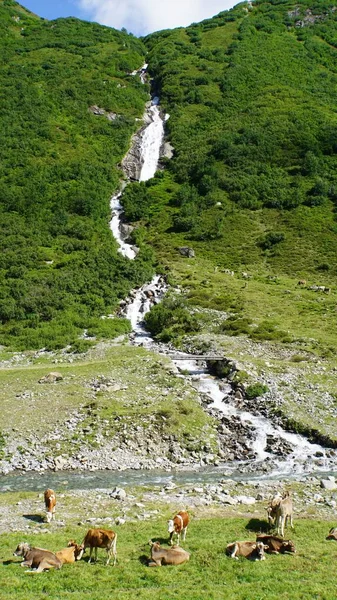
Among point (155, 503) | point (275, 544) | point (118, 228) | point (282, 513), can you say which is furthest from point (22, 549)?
point (118, 228)

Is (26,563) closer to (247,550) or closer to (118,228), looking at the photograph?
(247,550)

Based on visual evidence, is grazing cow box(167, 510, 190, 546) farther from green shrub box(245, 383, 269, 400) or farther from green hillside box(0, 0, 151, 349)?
green hillside box(0, 0, 151, 349)

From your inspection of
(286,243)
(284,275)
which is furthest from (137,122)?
(284,275)

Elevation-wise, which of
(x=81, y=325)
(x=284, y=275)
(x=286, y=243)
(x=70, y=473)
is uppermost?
(x=286, y=243)

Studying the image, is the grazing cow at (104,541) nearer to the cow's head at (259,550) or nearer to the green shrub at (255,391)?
the cow's head at (259,550)

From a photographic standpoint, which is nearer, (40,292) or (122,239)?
(40,292)

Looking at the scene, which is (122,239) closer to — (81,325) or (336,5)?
(81,325)

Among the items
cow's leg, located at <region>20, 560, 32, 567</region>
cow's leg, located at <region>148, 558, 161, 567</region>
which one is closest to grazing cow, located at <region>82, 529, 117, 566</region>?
cow's leg, located at <region>148, 558, 161, 567</region>

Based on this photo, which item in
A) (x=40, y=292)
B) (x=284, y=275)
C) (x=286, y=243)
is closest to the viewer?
(x=40, y=292)

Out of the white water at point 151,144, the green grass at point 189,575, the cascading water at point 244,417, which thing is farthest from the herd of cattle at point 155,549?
the white water at point 151,144
